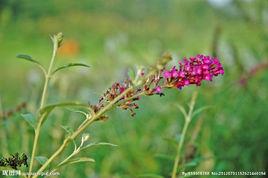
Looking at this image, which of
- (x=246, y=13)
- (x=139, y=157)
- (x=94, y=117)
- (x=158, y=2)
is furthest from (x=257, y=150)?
(x=158, y=2)

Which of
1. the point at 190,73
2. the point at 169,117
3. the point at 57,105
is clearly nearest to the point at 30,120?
the point at 57,105

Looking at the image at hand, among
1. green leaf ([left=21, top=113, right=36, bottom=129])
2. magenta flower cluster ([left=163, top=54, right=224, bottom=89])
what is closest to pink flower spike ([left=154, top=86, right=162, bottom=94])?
magenta flower cluster ([left=163, top=54, right=224, bottom=89])

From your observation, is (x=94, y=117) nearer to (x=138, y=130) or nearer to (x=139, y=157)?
(x=139, y=157)

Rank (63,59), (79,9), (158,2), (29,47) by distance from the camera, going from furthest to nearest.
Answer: (158,2)
(79,9)
(29,47)
(63,59)

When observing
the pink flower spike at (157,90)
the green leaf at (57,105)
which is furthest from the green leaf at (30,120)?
the pink flower spike at (157,90)

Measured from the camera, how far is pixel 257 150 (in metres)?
2.18

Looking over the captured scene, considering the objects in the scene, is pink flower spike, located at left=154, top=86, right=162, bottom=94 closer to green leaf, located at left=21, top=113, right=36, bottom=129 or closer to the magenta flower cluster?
the magenta flower cluster

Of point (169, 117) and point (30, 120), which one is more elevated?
point (169, 117)

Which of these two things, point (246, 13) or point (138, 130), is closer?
point (138, 130)

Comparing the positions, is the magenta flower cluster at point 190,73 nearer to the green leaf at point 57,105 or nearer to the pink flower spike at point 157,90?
the pink flower spike at point 157,90

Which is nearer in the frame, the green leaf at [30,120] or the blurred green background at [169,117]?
the green leaf at [30,120]

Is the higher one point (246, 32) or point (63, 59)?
point (63, 59)

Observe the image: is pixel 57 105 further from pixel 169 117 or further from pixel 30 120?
pixel 169 117

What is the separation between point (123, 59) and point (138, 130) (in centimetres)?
151
